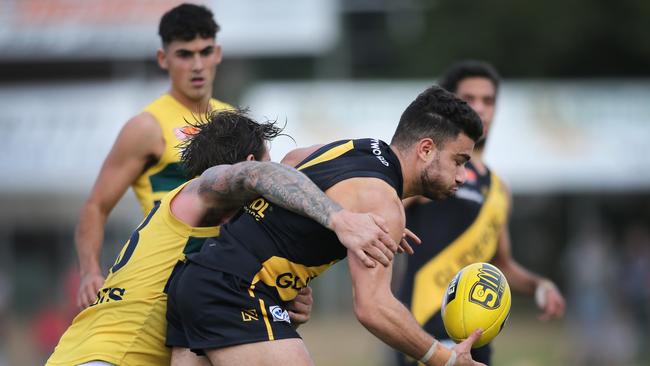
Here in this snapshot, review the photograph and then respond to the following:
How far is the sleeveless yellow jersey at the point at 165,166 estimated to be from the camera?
22.0ft

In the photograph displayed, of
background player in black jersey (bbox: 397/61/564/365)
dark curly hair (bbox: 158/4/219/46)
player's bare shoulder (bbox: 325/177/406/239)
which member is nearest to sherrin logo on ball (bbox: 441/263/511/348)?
player's bare shoulder (bbox: 325/177/406/239)

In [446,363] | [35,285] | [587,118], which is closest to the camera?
[446,363]

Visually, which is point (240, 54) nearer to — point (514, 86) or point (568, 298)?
point (514, 86)

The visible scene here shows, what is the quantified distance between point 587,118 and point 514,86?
6.22 feet

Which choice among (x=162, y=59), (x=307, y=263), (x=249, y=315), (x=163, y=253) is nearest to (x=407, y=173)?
(x=307, y=263)

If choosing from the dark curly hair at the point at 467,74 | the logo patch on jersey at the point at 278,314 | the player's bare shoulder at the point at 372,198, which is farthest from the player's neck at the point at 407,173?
the dark curly hair at the point at 467,74

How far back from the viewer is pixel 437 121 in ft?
18.1

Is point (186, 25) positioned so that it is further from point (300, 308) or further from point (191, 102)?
point (300, 308)

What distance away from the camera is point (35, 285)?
27.5 metres

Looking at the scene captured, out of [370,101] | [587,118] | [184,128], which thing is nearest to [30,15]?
[370,101]

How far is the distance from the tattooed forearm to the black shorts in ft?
1.27

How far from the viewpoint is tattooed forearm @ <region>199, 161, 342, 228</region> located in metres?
5.04

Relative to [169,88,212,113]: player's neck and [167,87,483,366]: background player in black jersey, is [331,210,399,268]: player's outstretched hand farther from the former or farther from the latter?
[169,88,212,113]: player's neck

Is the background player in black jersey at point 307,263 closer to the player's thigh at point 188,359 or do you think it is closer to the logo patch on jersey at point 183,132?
the player's thigh at point 188,359
